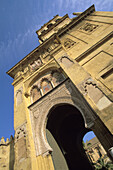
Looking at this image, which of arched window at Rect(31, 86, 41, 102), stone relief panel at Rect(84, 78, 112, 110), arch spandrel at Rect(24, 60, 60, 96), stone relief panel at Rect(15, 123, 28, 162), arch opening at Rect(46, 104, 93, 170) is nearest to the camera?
stone relief panel at Rect(84, 78, 112, 110)

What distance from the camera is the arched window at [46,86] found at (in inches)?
304

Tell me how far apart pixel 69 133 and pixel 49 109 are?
3.42 meters

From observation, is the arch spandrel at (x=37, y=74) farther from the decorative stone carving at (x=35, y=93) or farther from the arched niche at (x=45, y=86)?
the arched niche at (x=45, y=86)

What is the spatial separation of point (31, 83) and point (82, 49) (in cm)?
411

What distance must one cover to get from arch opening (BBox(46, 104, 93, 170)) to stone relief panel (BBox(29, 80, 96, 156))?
1.98ft

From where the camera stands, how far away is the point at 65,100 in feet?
19.8

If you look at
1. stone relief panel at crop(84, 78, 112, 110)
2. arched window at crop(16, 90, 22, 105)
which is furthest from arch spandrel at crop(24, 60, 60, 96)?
stone relief panel at crop(84, 78, 112, 110)

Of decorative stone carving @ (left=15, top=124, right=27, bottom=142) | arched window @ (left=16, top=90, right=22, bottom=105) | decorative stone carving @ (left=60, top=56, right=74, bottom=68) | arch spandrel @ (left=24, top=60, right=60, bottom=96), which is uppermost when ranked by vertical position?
arch spandrel @ (left=24, top=60, right=60, bottom=96)

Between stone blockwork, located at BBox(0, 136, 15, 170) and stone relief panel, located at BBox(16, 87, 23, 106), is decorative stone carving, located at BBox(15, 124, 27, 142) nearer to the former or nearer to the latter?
stone blockwork, located at BBox(0, 136, 15, 170)

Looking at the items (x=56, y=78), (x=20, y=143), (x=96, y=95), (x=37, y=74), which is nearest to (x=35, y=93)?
(x=37, y=74)

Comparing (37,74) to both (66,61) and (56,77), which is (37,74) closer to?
(56,77)

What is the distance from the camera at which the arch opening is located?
7.09 meters

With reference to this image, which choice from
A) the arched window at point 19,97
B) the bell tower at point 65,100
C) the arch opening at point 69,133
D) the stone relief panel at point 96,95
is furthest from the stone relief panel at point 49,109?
the arched window at point 19,97

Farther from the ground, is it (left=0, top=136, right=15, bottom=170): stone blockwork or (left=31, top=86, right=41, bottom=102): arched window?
(left=31, top=86, right=41, bottom=102): arched window
